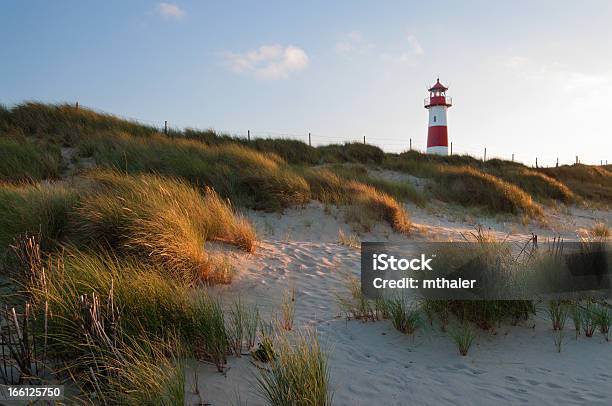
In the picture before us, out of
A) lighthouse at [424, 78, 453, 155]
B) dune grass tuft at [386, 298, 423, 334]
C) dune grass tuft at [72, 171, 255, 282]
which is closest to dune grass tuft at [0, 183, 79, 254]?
dune grass tuft at [72, 171, 255, 282]

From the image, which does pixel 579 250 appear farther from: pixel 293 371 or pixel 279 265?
pixel 293 371

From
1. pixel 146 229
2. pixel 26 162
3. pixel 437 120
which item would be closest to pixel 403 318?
pixel 146 229

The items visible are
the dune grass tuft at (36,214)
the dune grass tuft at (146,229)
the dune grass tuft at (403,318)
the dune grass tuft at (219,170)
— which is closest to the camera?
the dune grass tuft at (403,318)

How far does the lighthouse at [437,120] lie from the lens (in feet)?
106

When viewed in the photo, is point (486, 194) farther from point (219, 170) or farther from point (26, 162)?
point (26, 162)

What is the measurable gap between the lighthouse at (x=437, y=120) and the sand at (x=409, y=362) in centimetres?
2860

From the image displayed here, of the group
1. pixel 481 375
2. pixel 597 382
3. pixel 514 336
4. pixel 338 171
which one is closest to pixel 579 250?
pixel 514 336

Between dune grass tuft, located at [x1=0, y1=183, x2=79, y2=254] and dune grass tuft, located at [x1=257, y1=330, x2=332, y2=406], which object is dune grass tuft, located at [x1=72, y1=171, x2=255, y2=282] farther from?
dune grass tuft, located at [x1=257, y1=330, x2=332, y2=406]

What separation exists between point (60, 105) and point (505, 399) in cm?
1787

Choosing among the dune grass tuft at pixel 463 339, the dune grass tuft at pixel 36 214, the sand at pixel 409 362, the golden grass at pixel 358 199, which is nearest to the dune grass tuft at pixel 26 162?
the dune grass tuft at pixel 36 214

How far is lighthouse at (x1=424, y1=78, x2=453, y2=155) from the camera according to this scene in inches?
1276

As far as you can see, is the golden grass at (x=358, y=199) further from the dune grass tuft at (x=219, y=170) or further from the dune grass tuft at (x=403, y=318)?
the dune grass tuft at (x=403, y=318)

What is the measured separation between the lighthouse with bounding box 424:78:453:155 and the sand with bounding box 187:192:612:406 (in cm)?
2860

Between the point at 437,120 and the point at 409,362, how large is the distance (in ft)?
106
